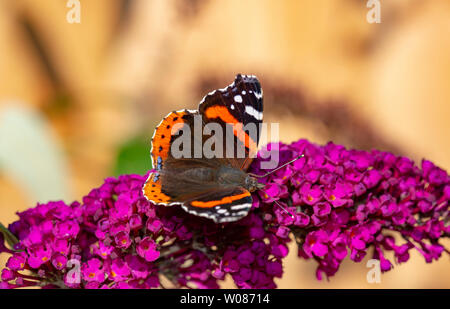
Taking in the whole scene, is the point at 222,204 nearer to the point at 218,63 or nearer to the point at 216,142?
the point at 216,142

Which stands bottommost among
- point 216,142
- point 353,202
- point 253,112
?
point 353,202

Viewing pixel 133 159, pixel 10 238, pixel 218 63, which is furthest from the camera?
pixel 218 63

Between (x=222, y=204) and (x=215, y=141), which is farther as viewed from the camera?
(x=215, y=141)

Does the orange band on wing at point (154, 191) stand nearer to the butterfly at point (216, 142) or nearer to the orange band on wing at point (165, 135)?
the butterfly at point (216, 142)

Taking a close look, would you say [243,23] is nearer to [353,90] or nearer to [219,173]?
[353,90]

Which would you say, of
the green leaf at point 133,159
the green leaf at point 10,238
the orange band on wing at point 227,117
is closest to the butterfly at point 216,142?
the orange band on wing at point 227,117

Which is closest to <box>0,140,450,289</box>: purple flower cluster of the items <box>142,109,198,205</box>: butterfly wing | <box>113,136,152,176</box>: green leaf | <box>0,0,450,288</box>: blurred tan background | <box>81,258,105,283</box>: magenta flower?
<box>81,258,105,283</box>: magenta flower

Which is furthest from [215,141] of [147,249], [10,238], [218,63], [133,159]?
[218,63]
